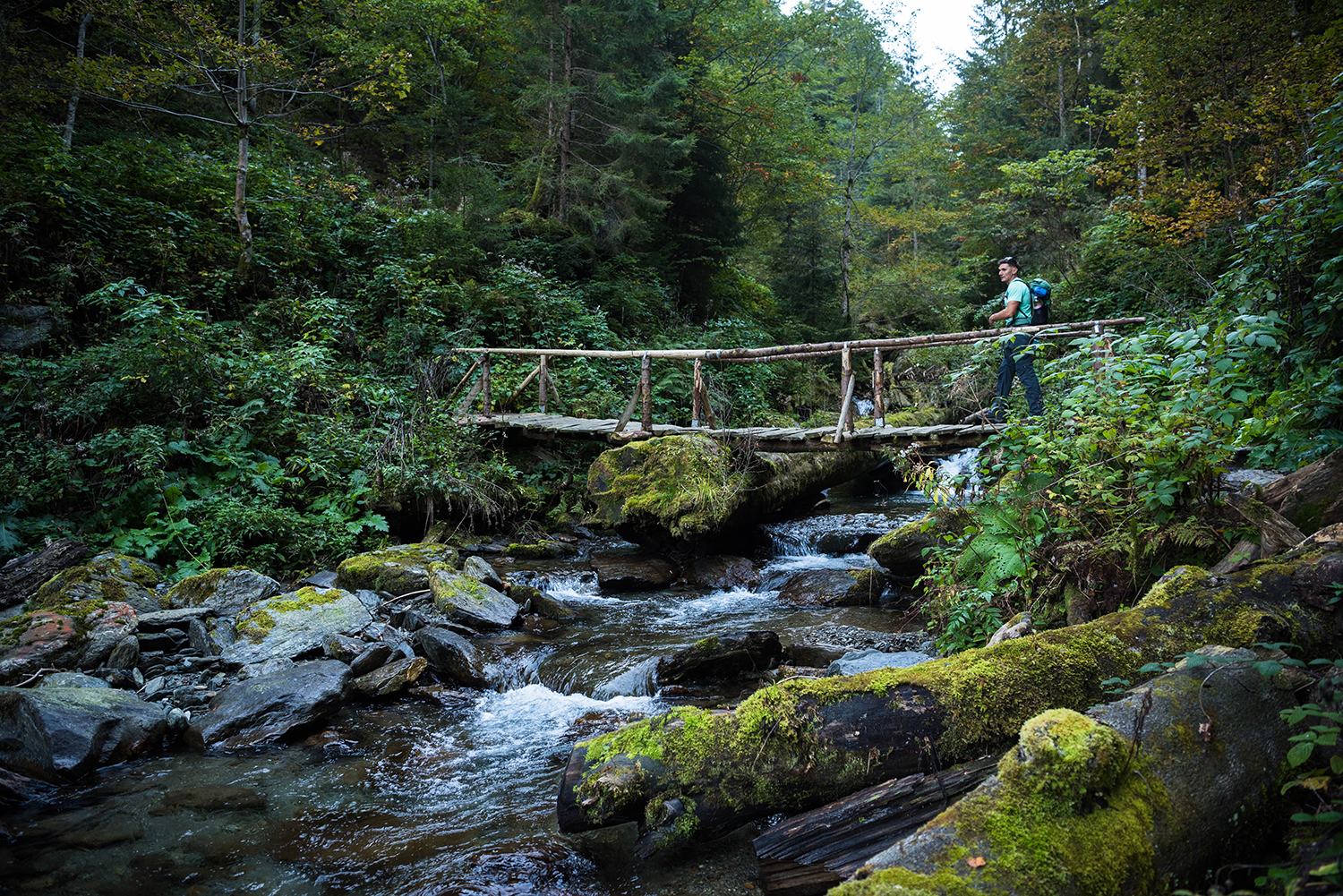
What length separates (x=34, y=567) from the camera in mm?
6305

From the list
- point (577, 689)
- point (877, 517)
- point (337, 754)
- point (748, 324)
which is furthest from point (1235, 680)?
point (748, 324)

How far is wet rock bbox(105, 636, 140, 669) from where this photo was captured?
525cm

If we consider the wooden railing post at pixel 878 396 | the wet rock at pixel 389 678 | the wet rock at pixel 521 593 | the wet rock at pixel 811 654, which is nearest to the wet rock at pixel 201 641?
the wet rock at pixel 389 678

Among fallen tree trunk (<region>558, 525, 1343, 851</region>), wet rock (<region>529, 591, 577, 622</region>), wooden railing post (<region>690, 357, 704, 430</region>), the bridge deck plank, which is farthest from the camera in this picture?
wooden railing post (<region>690, 357, 704, 430</region>)

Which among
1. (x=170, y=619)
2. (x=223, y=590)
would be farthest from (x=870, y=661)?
(x=223, y=590)

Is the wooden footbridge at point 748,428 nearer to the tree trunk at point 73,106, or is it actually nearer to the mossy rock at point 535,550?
the mossy rock at point 535,550

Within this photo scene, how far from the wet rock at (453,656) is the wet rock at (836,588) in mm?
3492

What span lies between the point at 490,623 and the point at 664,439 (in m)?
3.35

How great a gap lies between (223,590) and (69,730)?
242 cm

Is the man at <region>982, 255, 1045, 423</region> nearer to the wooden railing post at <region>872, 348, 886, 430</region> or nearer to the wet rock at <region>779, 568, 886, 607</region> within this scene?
the wooden railing post at <region>872, 348, 886, 430</region>

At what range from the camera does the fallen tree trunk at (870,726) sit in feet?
8.98

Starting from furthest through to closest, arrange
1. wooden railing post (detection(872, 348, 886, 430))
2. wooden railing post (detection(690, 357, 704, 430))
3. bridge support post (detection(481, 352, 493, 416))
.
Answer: bridge support post (detection(481, 352, 493, 416))
wooden railing post (detection(690, 357, 704, 430))
wooden railing post (detection(872, 348, 886, 430))

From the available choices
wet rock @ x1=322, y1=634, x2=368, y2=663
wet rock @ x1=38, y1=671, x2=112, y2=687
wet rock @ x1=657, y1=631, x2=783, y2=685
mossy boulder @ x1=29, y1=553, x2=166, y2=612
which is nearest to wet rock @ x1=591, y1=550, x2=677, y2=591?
wet rock @ x1=657, y1=631, x2=783, y2=685

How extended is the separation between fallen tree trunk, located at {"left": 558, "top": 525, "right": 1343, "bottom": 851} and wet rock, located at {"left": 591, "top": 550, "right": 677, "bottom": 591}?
5366mm
